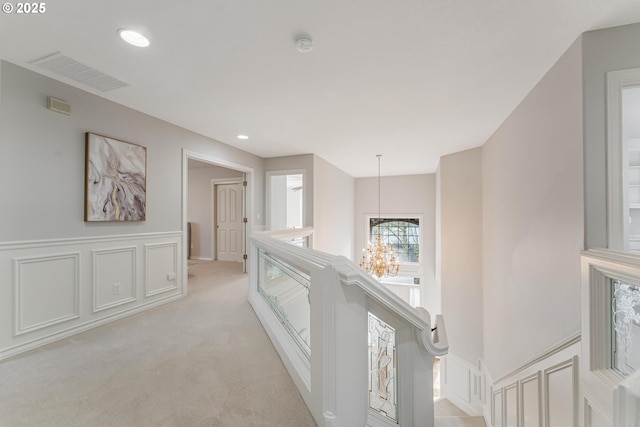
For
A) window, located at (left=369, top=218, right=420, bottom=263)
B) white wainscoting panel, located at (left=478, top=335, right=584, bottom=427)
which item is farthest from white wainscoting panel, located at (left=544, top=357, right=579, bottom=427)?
window, located at (left=369, top=218, right=420, bottom=263)

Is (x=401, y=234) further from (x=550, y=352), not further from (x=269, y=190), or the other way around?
(x=550, y=352)

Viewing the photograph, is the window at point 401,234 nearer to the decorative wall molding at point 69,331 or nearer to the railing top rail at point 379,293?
the decorative wall molding at point 69,331

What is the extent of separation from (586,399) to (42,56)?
14.5 ft

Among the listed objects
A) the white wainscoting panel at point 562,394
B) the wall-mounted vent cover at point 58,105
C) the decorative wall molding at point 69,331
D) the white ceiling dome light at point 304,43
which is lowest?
the white wainscoting panel at point 562,394

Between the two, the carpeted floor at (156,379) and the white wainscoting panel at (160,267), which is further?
the white wainscoting panel at (160,267)

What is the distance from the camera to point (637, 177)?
3336mm

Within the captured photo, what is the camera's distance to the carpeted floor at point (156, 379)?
149cm

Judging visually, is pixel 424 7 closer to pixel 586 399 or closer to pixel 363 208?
pixel 586 399

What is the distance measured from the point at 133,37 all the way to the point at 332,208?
4921 millimetres

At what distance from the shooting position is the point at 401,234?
8.20 meters

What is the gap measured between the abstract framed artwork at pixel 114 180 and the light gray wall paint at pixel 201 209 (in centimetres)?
363

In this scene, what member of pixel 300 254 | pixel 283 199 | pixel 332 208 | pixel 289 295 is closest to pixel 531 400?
pixel 289 295

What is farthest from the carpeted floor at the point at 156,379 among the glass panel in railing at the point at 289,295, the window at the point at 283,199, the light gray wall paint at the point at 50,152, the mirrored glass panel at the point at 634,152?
the mirrored glass panel at the point at 634,152

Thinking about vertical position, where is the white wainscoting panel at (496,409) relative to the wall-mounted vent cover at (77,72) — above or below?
below
